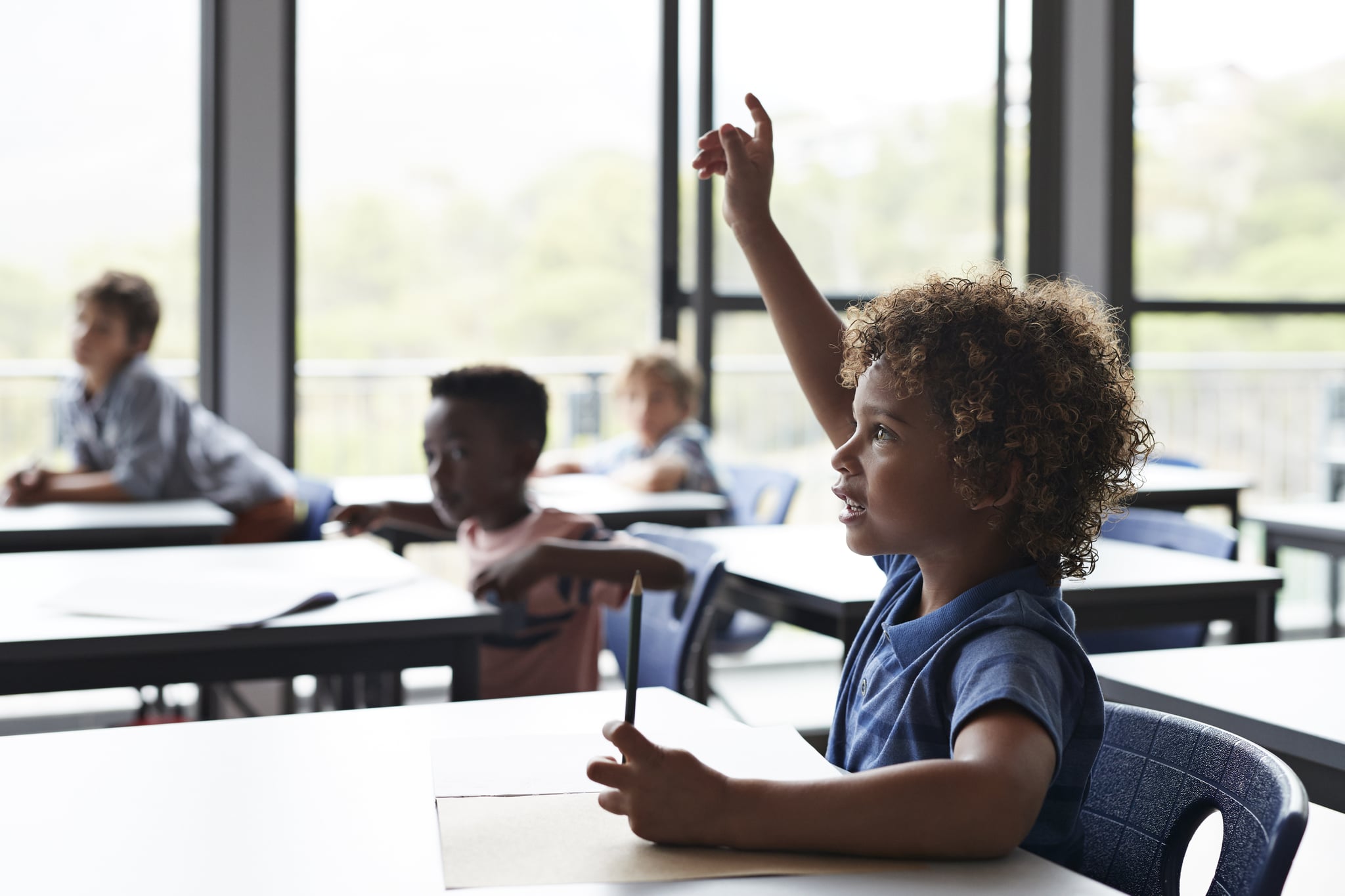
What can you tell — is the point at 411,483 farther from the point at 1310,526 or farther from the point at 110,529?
the point at 1310,526

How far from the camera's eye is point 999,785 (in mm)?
831

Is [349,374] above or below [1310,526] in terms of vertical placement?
above

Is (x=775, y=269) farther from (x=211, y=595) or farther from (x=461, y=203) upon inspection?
(x=461, y=203)

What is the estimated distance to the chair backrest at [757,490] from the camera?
11.3 ft

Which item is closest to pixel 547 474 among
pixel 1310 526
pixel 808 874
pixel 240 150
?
A: pixel 240 150

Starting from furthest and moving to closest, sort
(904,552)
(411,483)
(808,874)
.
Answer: (411,483)
(904,552)
(808,874)

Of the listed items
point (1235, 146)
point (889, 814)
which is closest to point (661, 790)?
point (889, 814)

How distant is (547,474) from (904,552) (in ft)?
9.44

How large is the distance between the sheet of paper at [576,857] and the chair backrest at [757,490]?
8.28 feet

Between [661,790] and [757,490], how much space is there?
281 centimetres

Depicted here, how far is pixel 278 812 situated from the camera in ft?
3.18

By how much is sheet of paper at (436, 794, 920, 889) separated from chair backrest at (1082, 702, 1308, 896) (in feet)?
0.82

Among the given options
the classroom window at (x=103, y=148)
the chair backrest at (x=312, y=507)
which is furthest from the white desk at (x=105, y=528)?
the classroom window at (x=103, y=148)

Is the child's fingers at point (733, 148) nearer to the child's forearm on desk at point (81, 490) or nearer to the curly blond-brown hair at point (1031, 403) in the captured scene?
the curly blond-brown hair at point (1031, 403)
